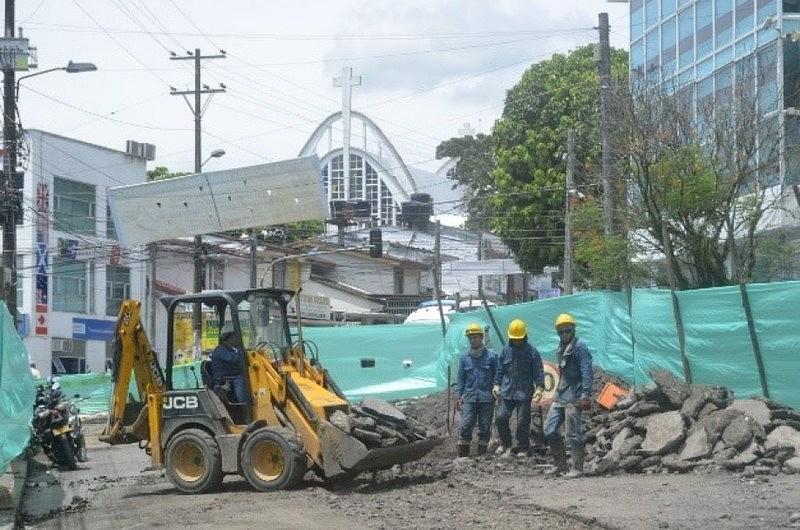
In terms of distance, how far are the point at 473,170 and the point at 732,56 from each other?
1497 inches

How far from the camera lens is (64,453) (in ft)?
62.1

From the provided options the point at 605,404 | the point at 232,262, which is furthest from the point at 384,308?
the point at 605,404

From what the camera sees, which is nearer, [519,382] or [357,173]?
[519,382]

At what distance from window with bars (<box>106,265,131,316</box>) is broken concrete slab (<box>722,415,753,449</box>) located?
38.7 metres

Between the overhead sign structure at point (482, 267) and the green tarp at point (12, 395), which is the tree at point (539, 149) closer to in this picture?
the overhead sign structure at point (482, 267)

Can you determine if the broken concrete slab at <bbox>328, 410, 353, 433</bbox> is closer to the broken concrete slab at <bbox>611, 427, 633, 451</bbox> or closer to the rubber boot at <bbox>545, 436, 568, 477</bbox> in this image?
the rubber boot at <bbox>545, 436, 568, 477</bbox>

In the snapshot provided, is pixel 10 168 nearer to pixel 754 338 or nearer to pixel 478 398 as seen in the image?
pixel 478 398

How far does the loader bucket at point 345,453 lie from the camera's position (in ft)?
41.9

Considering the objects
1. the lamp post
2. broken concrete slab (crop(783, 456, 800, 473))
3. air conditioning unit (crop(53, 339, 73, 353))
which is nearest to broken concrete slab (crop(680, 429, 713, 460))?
broken concrete slab (crop(783, 456, 800, 473))

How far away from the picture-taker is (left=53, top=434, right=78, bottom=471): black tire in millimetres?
18875

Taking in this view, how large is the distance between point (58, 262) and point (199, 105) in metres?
10.6

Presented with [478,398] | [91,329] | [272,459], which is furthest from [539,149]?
[272,459]

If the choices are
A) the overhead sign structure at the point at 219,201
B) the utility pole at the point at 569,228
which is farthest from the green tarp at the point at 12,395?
the utility pole at the point at 569,228

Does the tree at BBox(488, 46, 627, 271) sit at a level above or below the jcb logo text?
above
